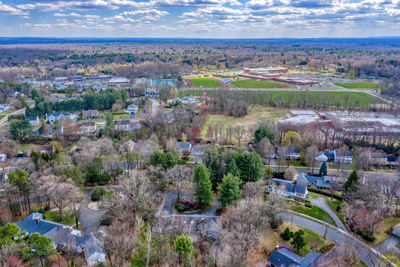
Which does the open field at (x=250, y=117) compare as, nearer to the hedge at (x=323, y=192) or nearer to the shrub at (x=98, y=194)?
the hedge at (x=323, y=192)

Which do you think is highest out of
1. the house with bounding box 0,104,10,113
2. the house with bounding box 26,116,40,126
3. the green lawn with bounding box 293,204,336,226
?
the house with bounding box 0,104,10,113

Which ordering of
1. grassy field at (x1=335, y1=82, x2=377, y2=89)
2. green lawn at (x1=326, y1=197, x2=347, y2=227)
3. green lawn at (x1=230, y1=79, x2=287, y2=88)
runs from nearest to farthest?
green lawn at (x1=326, y1=197, x2=347, y2=227) < grassy field at (x1=335, y1=82, x2=377, y2=89) < green lawn at (x1=230, y1=79, x2=287, y2=88)

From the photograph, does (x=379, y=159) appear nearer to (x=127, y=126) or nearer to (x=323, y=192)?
(x=323, y=192)

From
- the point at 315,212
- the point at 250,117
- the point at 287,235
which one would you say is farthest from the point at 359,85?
the point at 287,235

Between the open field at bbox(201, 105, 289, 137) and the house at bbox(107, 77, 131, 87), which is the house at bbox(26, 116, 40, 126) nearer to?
the open field at bbox(201, 105, 289, 137)

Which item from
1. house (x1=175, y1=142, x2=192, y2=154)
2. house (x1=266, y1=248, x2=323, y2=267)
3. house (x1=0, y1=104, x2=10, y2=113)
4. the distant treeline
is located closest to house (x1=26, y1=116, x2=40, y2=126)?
the distant treeline

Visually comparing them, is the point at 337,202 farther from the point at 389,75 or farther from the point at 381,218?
the point at 389,75
